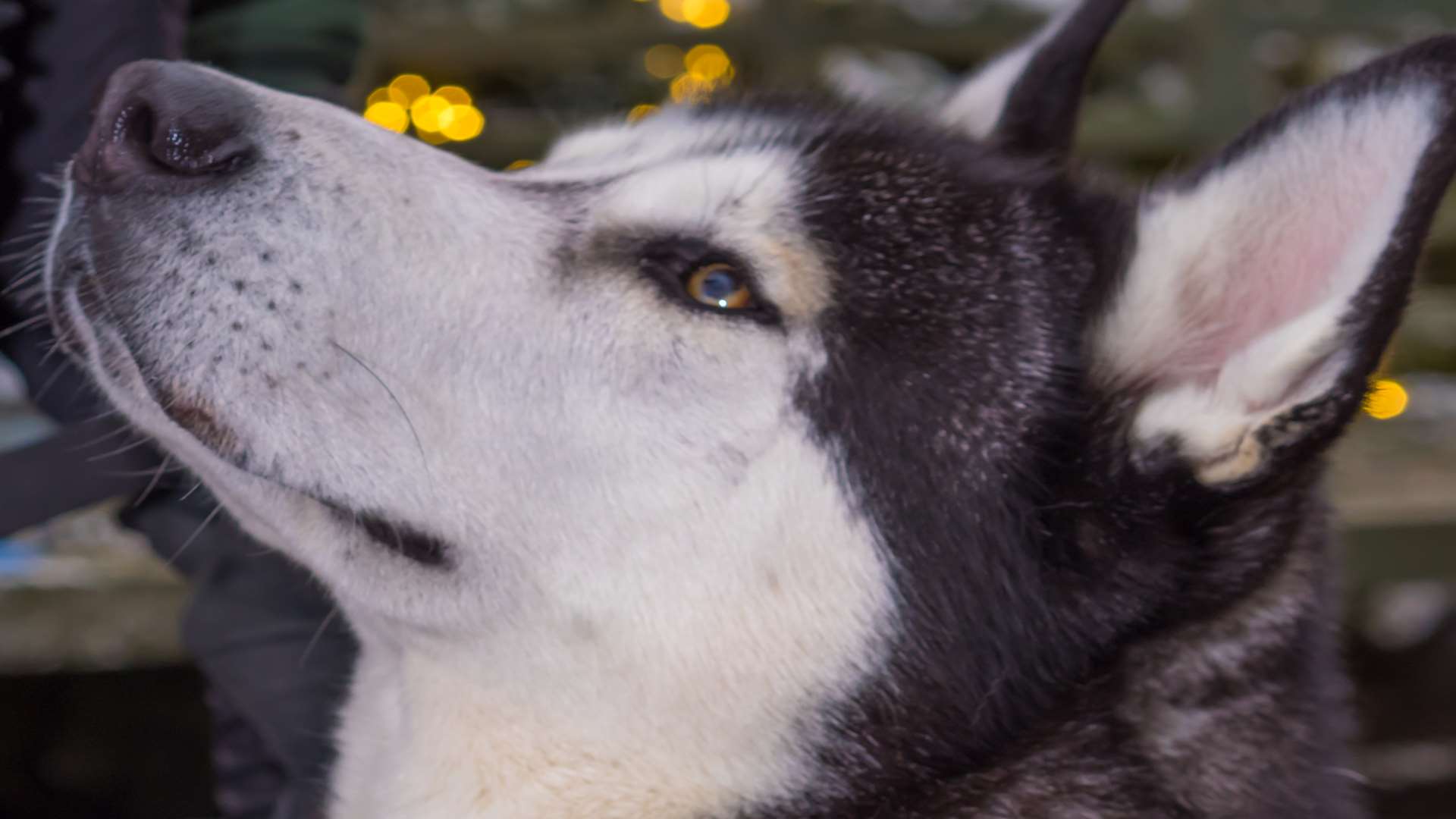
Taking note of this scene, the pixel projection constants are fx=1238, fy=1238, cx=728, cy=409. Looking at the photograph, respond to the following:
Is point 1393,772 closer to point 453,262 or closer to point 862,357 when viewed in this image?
point 862,357

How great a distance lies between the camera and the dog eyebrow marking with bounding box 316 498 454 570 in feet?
4.02

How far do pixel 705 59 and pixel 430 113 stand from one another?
1307mm

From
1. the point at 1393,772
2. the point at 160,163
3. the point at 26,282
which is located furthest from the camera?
the point at 1393,772

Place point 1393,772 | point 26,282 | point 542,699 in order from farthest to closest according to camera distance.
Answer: point 1393,772 → point 26,282 → point 542,699

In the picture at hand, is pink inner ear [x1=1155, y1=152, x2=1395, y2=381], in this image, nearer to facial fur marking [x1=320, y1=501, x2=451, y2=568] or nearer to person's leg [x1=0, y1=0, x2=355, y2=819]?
facial fur marking [x1=320, y1=501, x2=451, y2=568]

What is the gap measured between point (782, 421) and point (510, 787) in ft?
1.58

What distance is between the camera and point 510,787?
4.27 ft

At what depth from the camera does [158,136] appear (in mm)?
1160

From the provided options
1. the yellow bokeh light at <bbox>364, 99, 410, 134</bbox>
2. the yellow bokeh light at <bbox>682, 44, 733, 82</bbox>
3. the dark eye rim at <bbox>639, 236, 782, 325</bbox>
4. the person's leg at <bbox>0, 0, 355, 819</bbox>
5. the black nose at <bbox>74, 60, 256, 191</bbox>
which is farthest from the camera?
the yellow bokeh light at <bbox>682, 44, 733, 82</bbox>

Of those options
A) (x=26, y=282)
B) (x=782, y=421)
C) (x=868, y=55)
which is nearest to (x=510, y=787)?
(x=782, y=421)

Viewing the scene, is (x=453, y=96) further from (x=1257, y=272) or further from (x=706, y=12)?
(x=1257, y=272)

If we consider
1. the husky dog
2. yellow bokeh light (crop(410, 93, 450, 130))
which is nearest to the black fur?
the husky dog

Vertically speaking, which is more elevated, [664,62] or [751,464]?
[664,62]

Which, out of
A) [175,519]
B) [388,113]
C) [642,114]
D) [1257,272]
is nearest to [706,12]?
[388,113]
